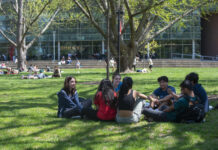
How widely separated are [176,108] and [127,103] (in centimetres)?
99

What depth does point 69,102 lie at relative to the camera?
771cm

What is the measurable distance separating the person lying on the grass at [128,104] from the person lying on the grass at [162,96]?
0.81 meters

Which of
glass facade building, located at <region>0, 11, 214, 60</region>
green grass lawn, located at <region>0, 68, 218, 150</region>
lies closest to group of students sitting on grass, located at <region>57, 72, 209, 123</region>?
green grass lawn, located at <region>0, 68, 218, 150</region>

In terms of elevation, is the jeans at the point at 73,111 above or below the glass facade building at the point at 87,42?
below

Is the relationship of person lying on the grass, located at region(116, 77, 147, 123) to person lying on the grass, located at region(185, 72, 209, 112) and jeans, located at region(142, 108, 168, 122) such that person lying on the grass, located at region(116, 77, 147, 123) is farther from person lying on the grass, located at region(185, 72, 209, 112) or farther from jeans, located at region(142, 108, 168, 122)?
person lying on the grass, located at region(185, 72, 209, 112)

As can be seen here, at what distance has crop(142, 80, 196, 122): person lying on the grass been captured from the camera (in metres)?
6.66

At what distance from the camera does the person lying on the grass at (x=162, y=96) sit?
25.2 ft

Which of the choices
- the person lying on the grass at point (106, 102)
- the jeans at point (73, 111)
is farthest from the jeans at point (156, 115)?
the jeans at point (73, 111)

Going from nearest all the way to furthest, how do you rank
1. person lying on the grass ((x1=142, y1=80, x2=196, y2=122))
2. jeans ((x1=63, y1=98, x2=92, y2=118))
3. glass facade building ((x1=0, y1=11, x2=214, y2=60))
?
1. person lying on the grass ((x1=142, y1=80, x2=196, y2=122))
2. jeans ((x1=63, y1=98, x2=92, y2=118))
3. glass facade building ((x1=0, y1=11, x2=214, y2=60))

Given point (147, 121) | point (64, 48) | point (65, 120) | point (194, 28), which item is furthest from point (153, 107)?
point (64, 48)

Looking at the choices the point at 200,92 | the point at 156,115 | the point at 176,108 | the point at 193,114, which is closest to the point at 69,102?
the point at 156,115

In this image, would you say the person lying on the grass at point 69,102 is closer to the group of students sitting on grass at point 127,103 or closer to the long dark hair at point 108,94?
the group of students sitting on grass at point 127,103

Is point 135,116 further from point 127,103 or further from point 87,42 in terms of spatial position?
point 87,42

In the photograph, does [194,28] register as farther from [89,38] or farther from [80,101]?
[80,101]
